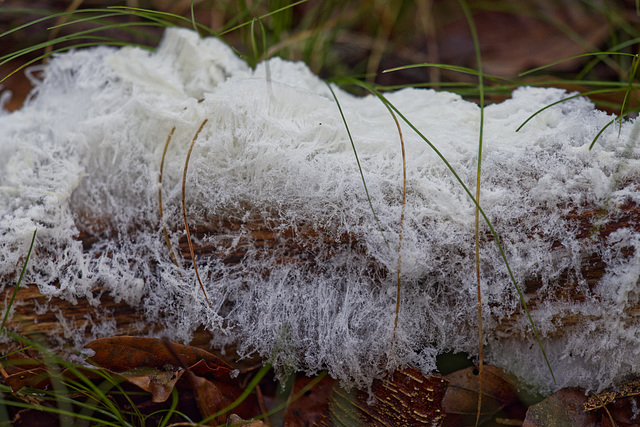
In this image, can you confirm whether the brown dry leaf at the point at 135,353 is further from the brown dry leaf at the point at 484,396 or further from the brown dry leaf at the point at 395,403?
the brown dry leaf at the point at 484,396

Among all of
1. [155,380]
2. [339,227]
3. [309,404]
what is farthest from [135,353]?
[339,227]

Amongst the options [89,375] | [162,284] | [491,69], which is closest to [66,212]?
[162,284]

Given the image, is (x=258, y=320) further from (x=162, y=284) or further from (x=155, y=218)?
(x=155, y=218)

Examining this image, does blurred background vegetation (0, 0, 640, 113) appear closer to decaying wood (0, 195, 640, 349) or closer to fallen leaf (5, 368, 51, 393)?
decaying wood (0, 195, 640, 349)

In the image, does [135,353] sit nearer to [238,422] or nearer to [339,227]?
[238,422]

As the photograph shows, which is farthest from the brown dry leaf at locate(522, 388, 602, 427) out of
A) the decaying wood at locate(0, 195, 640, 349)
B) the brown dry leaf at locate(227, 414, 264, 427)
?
the brown dry leaf at locate(227, 414, 264, 427)
